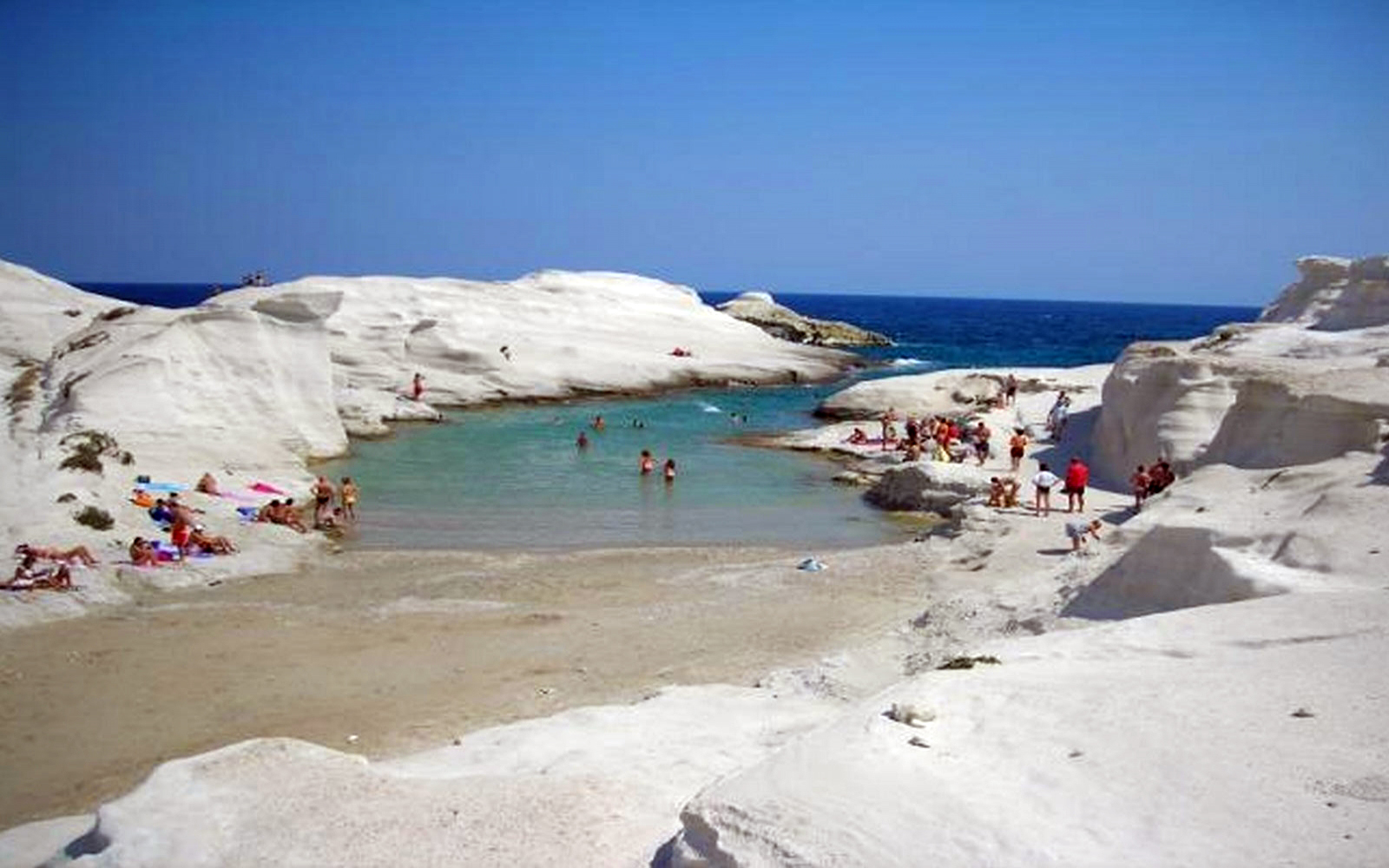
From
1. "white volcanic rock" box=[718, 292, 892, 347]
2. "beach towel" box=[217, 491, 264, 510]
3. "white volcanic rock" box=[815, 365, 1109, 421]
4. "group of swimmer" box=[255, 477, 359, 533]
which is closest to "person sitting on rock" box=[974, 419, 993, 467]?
"white volcanic rock" box=[815, 365, 1109, 421]

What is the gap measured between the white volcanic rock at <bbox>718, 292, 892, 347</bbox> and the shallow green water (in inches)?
1365

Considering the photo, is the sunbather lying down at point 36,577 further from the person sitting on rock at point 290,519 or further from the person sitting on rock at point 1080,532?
the person sitting on rock at point 1080,532

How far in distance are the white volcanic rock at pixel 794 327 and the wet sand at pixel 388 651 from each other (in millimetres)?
54778

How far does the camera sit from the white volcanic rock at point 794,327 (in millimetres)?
71750

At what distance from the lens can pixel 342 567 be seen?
16.9 meters

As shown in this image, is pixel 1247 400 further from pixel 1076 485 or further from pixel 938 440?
pixel 938 440

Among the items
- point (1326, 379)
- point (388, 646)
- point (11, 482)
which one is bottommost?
point (388, 646)

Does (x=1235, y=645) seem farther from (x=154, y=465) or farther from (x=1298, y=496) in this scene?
(x=154, y=465)

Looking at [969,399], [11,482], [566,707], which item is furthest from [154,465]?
[969,399]

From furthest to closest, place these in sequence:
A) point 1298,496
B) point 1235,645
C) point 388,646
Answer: point 388,646 < point 1298,496 < point 1235,645

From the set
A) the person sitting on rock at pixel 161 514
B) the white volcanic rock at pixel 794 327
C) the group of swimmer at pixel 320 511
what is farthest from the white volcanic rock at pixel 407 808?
the white volcanic rock at pixel 794 327

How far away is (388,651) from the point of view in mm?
12758

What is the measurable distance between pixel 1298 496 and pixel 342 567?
13065 millimetres

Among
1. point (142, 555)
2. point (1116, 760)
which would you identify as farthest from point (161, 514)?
point (1116, 760)
